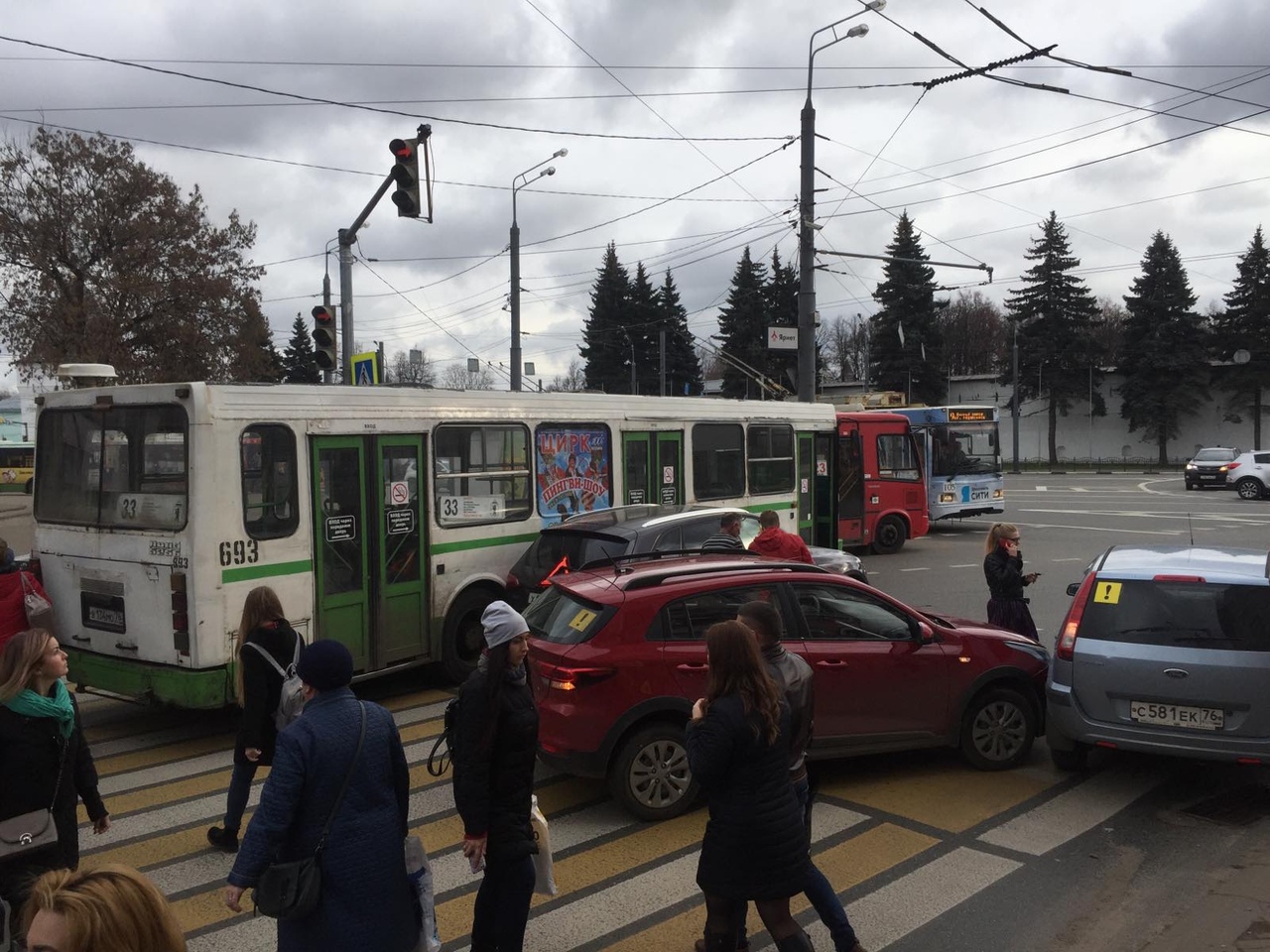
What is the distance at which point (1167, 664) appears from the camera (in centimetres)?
Result: 633

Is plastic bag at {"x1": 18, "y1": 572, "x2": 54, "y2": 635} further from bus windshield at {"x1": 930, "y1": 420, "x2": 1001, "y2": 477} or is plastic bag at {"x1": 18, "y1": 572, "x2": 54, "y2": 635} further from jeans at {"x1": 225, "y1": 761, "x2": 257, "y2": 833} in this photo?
bus windshield at {"x1": 930, "y1": 420, "x2": 1001, "y2": 477}

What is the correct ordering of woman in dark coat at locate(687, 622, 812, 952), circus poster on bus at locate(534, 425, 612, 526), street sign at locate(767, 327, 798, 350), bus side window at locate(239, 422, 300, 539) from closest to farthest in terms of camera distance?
woman in dark coat at locate(687, 622, 812, 952)
bus side window at locate(239, 422, 300, 539)
circus poster on bus at locate(534, 425, 612, 526)
street sign at locate(767, 327, 798, 350)

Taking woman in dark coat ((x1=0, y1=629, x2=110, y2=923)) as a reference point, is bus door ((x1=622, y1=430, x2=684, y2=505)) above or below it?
above

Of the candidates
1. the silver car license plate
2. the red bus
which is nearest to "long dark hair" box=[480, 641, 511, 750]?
the silver car license plate

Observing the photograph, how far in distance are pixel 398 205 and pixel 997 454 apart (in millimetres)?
17029

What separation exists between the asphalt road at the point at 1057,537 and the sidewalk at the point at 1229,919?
5.26m

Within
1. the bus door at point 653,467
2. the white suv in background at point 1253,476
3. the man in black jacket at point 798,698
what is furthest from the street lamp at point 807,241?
the white suv in background at point 1253,476

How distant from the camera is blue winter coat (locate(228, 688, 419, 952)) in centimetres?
326

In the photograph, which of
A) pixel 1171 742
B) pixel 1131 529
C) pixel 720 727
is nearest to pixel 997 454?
pixel 1131 529

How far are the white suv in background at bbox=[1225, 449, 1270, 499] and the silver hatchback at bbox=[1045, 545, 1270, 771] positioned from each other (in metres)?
32.0

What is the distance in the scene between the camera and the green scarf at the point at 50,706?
4.10 m

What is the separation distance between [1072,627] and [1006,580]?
1.71 metres

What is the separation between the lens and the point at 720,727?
3740mm

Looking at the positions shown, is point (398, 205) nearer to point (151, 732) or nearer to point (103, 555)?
point (103, 555)
